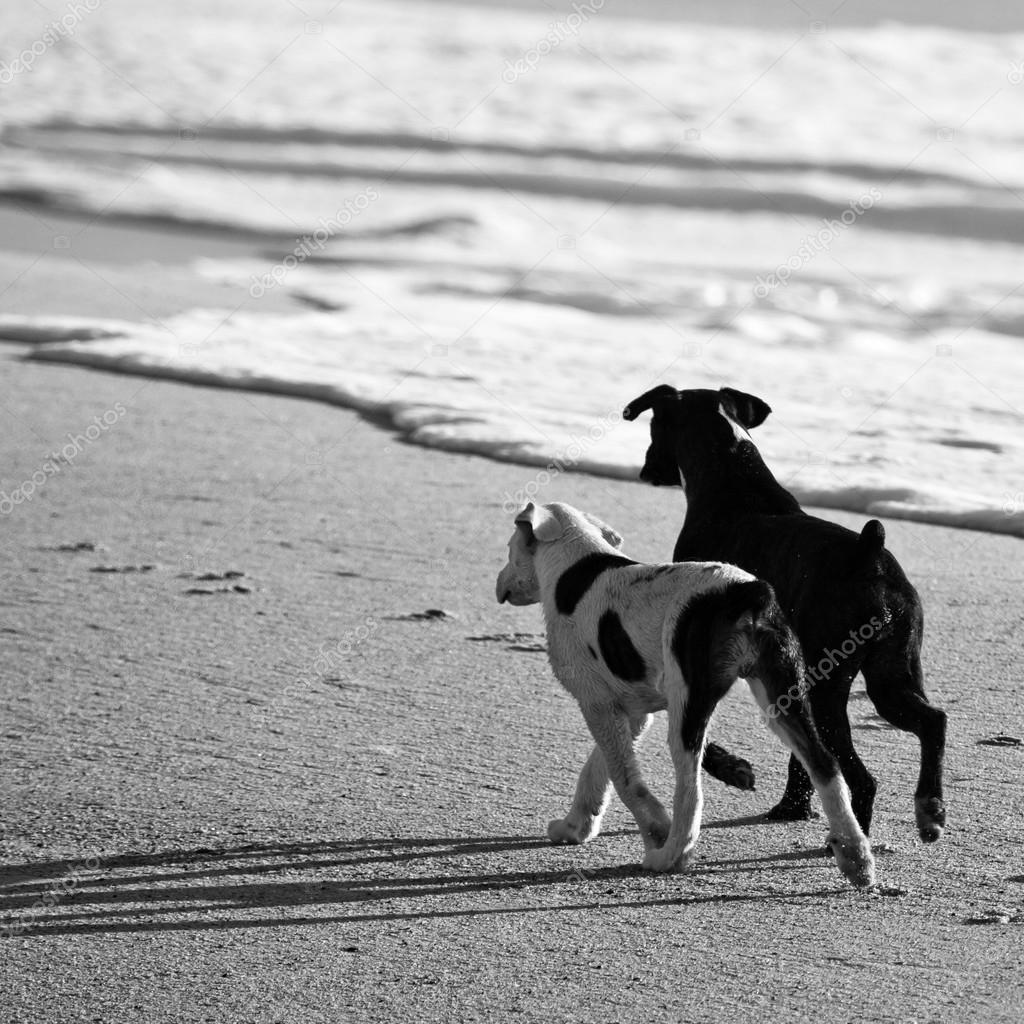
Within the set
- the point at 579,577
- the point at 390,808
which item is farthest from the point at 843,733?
the point at 390,808

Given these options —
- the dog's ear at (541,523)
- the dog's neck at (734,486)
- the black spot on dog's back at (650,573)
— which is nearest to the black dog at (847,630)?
the dog's neck at (734,486)

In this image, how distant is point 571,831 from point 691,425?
1.80 meters

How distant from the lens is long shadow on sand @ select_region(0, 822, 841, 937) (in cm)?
468

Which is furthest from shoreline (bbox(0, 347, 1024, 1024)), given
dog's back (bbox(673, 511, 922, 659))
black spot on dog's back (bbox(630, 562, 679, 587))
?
black spot on dog's back (bbox(630, 562, 679, 587))

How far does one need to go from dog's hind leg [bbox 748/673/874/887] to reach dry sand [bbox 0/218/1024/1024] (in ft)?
0.36

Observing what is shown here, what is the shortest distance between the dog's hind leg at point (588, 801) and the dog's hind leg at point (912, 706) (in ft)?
2.42

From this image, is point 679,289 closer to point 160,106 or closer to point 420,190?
point 420,190

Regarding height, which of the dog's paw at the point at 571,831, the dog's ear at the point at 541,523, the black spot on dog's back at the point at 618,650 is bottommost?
the dog's paw at the point at 571,831

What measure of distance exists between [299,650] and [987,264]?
80.0ft

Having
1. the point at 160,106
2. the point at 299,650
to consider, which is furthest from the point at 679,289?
the point at 160,106

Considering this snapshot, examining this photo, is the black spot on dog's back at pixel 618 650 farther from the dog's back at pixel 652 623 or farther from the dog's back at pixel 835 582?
the dog's back at pixel 835 582

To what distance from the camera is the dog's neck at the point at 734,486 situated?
6070mm

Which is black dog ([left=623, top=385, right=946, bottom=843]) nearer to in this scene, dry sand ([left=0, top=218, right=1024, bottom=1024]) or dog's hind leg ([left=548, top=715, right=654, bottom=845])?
dry sand ([left=0, top=218, right=1024, bottom=1024])

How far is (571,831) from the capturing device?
529 centimetres
